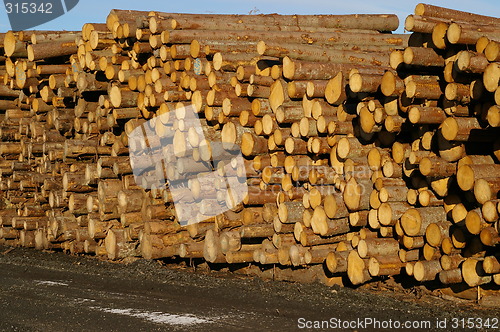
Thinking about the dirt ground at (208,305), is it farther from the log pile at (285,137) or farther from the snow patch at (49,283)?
the log pile at (285,137)

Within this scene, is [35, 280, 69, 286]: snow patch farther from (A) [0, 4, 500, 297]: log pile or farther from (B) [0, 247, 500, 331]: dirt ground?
(A) [0, 4, 500, 297]: log pile

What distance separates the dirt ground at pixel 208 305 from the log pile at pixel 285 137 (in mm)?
314

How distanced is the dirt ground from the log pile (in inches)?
12.3

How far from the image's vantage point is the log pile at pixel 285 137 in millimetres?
5758

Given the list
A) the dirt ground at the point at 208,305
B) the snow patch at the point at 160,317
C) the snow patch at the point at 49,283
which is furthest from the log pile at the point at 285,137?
the snow patch at the point at 160,317

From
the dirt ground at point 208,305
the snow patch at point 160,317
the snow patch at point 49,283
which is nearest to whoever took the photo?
the dirt ground at point 208,305

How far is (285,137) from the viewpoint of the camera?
23.6 feet

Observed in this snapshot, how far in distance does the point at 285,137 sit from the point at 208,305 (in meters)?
2.00

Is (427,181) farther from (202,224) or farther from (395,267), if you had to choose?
(202,224)

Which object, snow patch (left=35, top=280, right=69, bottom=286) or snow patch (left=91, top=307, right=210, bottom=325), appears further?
snow patch (left=35, top=280, right=69, bottom=286)

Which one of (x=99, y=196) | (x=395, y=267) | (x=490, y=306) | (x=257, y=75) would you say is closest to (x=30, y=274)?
(x=99, y=196)

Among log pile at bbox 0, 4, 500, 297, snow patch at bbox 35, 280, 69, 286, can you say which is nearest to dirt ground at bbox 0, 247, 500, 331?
A: snow patch at bbox 35, 280, 69, 286

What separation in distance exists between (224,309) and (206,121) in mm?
2596

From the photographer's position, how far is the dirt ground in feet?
18.8
